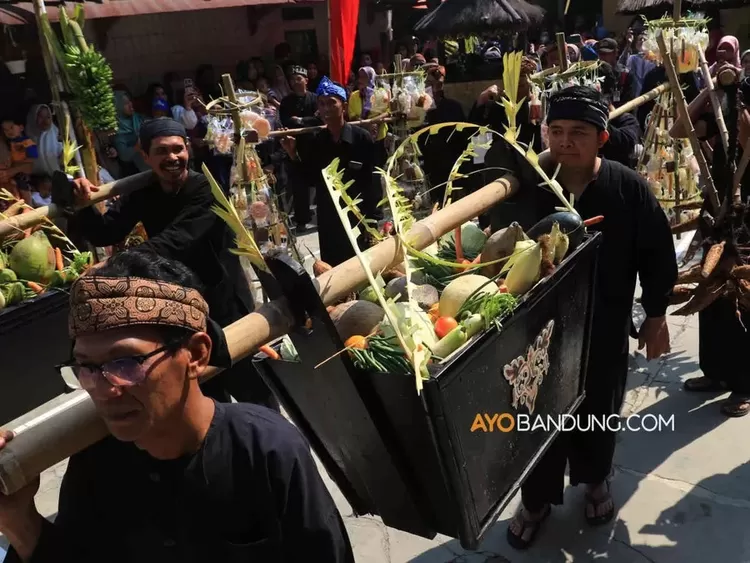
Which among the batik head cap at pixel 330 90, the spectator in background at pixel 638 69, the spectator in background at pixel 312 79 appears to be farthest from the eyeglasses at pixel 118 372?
the spectator in background at pixel 312 79

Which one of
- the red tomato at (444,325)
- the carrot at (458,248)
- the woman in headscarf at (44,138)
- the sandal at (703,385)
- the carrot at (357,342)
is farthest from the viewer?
the woman in headscarf at (44,138)

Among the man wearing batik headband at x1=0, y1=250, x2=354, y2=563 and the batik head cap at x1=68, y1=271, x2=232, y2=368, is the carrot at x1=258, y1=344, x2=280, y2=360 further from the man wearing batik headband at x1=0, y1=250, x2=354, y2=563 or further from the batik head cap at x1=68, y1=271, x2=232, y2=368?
the batik head cap at x1=68, y1=271, x2=232, y2=368

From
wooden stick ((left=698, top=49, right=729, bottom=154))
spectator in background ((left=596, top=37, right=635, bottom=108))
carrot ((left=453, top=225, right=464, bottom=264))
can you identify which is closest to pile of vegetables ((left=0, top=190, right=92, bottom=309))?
carrot ((left=453, top=225, right=464, bottom=264))

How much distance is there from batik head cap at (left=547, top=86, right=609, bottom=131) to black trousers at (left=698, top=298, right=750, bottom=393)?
146cm

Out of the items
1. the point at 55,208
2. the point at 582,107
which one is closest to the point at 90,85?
the point at 55,208

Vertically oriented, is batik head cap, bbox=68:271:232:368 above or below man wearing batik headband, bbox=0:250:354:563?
above

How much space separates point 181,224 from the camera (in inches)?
116

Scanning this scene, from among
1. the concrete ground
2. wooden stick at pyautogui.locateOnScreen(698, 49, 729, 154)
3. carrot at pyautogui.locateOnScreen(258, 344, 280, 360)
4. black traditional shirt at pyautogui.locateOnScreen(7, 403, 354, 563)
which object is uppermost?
wooden stick at pyautogui.locateOnScreen(698, 49, 729, 154)

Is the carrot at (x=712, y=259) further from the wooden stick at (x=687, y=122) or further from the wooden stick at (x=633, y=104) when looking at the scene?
the wooden stick at (x=633, y=104)

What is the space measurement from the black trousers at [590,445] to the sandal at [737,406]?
104 centimetres

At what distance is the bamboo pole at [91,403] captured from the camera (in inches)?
46.3

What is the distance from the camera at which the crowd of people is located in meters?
1.28

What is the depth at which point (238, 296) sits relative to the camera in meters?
3.35

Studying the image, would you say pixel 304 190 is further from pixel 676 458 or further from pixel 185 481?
pixel 185 481
